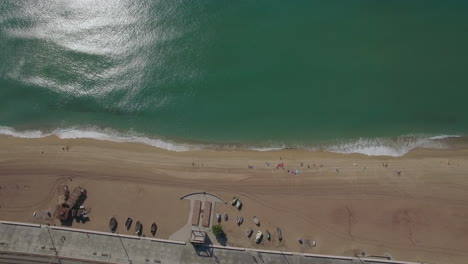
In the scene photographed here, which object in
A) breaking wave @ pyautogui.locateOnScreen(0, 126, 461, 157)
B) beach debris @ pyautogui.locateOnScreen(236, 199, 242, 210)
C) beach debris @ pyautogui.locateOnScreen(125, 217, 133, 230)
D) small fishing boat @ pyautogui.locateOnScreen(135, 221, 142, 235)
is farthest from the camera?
breaking wave @ pyautogui.locateOnScreen(0, 126, 461, 157)

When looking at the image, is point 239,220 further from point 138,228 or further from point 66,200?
point 66,200

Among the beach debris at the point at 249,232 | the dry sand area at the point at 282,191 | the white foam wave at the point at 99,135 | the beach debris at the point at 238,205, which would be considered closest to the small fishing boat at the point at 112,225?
the dry sand area at the point at 282,191

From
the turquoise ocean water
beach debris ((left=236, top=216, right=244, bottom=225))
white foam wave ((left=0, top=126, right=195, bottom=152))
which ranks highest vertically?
the turquoise ocean water

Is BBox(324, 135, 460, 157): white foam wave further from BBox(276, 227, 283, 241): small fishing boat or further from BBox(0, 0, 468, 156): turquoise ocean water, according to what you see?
BBox(276, 227, 283, 241): small fishing boat

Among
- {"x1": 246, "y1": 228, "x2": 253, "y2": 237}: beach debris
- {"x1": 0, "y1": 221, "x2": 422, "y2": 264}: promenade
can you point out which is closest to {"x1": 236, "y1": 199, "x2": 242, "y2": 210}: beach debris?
{"x1": 246, "y1": 228, "x2": 253, "y2": 237}: beach debris

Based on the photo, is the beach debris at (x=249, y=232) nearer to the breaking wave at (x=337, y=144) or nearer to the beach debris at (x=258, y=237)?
the beach debris at (x=258, y=237)

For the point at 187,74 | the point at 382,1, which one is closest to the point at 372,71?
the point at 382,1
